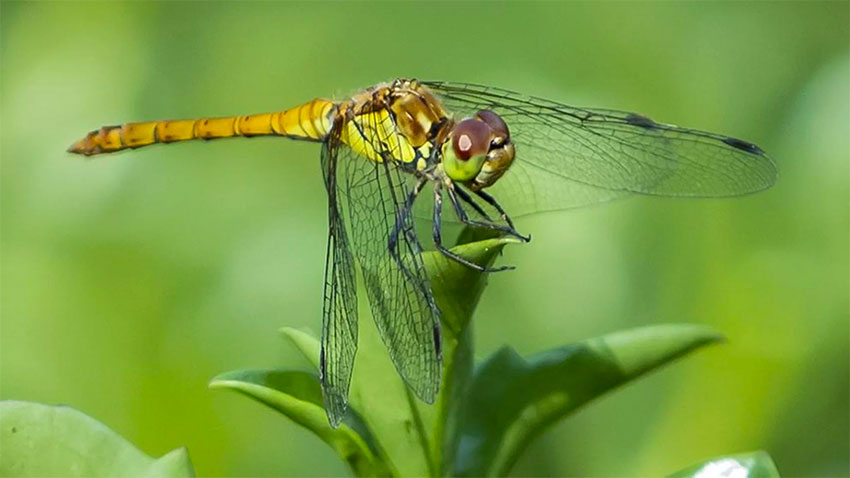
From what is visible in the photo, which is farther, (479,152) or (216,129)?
(216,129)

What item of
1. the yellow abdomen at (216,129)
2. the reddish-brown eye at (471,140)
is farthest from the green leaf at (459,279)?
the yellow abdomen at (216,129)

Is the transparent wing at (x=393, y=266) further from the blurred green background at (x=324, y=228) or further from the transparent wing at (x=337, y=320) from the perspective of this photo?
the blurred green background at (x=324, y=228)

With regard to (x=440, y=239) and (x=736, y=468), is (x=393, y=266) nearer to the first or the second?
(x=440, y=239)

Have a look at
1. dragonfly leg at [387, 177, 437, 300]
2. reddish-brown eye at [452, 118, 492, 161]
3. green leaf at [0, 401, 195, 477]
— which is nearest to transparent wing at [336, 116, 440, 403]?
dragonfly leg at [387, 177, 437, 300]

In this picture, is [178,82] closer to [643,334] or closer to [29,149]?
[29,149]

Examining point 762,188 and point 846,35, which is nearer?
point 762,188

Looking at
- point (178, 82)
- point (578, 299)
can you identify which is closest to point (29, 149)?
point (178, 82)

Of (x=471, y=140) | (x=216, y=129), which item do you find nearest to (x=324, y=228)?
(x=216, y=129)
